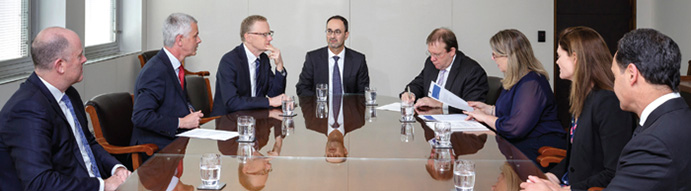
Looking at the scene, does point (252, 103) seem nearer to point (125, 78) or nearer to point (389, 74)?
point (125, 78)

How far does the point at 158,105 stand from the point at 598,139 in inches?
88.5

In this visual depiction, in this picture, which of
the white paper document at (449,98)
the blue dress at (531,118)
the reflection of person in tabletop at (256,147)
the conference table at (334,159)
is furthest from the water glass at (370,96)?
the blue dress at (531,118)

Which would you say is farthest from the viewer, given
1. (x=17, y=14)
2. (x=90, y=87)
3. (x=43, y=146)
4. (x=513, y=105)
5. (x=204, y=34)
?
(x=204, y=34)

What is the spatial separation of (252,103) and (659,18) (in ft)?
16.9

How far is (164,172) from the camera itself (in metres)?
2.31

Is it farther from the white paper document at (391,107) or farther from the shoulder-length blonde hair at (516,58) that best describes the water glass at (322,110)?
the shoulder-length blonde hair at (516,58)

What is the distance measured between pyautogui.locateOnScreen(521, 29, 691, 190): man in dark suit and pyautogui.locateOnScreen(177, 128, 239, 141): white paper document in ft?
5.70

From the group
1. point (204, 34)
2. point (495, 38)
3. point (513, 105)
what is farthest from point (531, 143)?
point (204, 34)

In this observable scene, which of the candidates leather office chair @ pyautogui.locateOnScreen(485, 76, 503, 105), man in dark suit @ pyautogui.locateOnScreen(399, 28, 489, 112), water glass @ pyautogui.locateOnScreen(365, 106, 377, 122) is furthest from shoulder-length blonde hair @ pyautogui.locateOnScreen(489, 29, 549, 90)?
leather office chair @ pyautogui.locateOnScreen(485, 76, 503, 105)

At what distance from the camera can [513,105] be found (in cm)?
350

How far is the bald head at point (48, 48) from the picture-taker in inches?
99.1

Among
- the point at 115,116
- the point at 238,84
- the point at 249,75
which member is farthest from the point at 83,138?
the point at 249,75

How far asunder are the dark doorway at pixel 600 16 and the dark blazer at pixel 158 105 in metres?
4.96

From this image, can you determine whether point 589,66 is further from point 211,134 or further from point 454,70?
point 454,70
